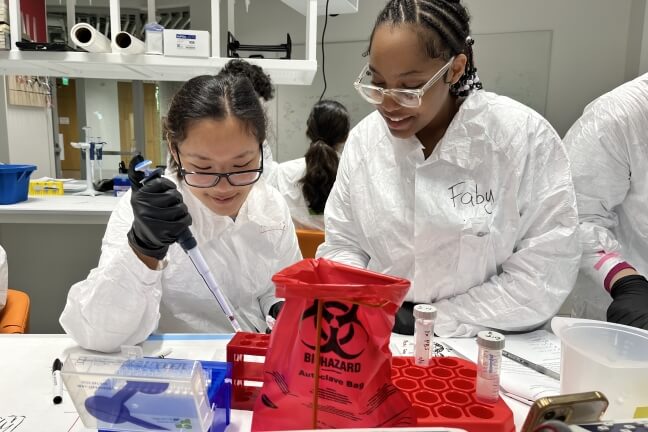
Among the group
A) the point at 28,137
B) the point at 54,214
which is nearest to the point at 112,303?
the point at 54,214

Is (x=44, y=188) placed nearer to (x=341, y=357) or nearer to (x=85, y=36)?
(x=85, y=36)

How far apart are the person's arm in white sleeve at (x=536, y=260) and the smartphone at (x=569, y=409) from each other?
2.18 feet

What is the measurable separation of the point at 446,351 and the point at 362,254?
14.2 inches

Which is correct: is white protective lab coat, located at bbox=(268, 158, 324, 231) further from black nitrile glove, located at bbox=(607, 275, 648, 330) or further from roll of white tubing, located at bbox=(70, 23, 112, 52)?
black nitrile glove, located at bbox=(607, 275, 648, 330)

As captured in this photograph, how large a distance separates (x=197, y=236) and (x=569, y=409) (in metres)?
0.99

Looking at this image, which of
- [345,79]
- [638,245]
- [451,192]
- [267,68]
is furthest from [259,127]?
[345,79]

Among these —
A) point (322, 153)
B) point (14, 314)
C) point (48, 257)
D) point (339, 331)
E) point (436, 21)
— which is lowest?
point (48, 257)

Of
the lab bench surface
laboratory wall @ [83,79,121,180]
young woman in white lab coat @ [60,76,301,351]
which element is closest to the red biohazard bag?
young woman in white lab coat @ [60,76,301,351]

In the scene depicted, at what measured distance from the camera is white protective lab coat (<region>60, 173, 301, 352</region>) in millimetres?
973

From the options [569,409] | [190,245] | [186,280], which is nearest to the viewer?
→ [569,409]

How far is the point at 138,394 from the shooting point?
2.00ft

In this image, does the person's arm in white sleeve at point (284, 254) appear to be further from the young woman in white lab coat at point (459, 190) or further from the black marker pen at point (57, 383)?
the black marker pen at point (57, 383)

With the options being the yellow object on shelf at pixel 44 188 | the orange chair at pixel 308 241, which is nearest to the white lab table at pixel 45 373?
the orange chair at pixel 308 241

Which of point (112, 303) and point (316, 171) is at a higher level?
point (316, 171)
